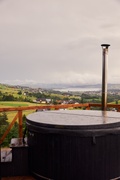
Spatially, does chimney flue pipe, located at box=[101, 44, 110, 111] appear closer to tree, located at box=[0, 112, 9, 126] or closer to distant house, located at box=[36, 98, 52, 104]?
distant house, located at box=[36, 98, 52, 104]

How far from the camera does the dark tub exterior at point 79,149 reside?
3283 millimetres

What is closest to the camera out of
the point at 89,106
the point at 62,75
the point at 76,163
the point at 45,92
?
the point at 76,163

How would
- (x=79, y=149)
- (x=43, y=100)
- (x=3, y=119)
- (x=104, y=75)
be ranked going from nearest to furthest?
(x=79, y=149), (x=3, y=119), (x=104, y=75), (x=43, y=100)

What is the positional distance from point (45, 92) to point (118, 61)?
7.65 ft

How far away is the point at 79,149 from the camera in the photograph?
330 centimetres

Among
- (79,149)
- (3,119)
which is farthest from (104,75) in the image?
(79,149)

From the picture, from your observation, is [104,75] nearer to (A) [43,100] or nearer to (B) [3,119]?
(A) [43,100]

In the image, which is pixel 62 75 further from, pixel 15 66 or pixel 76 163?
pixel 76 163

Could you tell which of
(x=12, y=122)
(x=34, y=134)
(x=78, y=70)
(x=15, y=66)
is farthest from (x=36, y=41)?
(x=34, y=134)

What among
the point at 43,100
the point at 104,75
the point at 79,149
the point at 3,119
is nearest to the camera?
the point at 79,149

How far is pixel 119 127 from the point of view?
11.3 feet

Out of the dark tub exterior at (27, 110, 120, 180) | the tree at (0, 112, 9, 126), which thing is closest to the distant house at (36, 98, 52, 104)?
the tree at (0, 112, 9, 126)

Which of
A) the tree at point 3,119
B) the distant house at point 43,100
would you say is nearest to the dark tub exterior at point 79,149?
the tree at point 3,119

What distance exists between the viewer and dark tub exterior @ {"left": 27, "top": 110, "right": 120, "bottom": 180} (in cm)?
328
